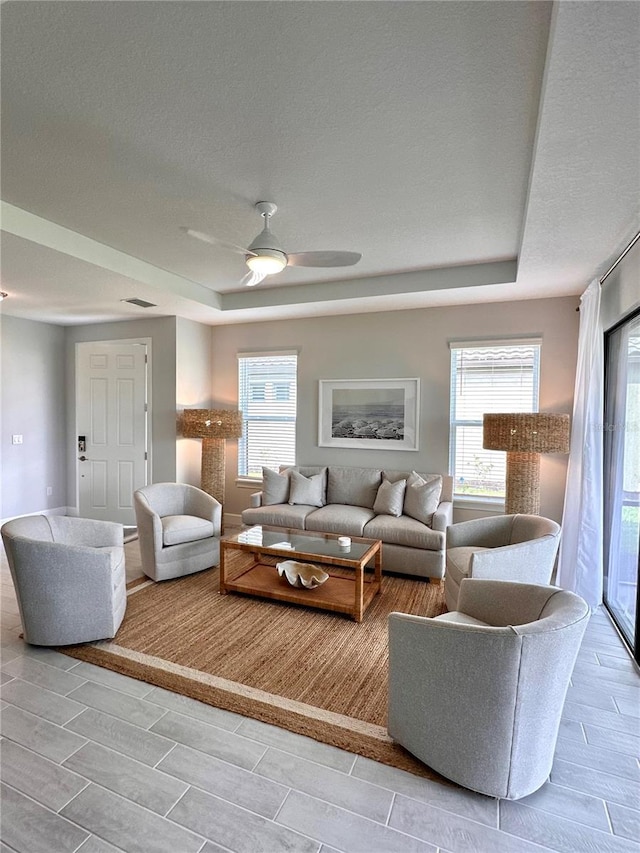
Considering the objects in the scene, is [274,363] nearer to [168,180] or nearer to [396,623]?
[168,180]

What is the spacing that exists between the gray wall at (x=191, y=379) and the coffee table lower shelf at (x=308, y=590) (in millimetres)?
2218

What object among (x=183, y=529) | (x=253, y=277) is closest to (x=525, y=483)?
(x=253, y=277)

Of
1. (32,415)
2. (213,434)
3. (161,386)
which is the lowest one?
(213,434)

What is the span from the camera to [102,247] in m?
3.62

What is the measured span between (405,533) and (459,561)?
2.92ft

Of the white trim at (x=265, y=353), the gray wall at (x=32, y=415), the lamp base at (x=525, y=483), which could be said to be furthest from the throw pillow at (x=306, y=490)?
Result: the gray wall at (x=32, y=415)

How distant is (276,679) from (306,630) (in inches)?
23.6

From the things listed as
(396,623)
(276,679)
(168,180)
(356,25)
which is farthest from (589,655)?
(168,180)

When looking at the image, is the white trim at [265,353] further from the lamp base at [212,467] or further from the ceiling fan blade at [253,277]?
the ceiling fan blade at [253,277]

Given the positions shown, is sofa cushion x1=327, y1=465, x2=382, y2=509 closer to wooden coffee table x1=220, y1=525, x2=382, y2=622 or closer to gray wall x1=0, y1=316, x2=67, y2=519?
wooden coffee table x1=220, y1=525, x2=382, y2=622

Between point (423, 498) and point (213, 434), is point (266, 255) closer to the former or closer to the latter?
point (423, 498)

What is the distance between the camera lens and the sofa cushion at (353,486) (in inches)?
191

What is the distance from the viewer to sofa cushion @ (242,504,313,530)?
4.43 meters

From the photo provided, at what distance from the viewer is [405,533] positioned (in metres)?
4.01
